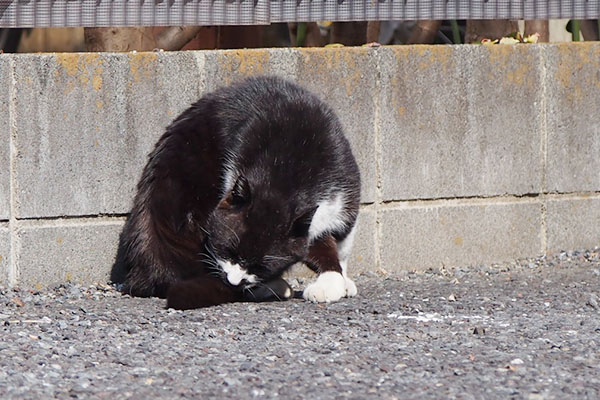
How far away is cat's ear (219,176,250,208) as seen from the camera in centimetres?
441

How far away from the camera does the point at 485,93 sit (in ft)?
18.3

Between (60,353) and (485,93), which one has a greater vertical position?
(485,93)

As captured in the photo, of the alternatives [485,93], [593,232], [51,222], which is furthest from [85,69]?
[593,232]

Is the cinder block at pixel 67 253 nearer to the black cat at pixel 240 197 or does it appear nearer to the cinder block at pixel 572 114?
the black cat at pixel 240 197

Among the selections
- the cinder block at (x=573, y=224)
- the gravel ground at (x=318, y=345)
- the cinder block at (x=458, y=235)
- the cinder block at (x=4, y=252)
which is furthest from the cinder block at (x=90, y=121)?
the cinder block at (x=573, y=224)

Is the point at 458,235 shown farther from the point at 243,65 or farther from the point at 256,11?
the point at 256,11

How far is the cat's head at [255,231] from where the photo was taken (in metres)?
4.41

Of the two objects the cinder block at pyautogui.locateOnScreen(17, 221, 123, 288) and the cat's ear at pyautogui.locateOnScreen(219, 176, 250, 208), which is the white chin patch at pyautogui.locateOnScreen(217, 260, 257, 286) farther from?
the cinder block at pyautogui.locateOnScreen(17, 221, 123, 288)

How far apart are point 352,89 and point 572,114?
133 cm

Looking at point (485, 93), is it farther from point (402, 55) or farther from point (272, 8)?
point (272, 8)

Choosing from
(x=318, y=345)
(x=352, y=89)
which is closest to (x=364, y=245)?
(x=352, y=89)

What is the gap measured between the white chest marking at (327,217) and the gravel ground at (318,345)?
1.15 ft

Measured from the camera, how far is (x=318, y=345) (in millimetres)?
3742

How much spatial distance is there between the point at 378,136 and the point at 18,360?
252cm
